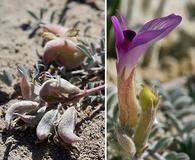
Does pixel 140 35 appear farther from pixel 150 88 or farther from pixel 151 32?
pixel 150 88

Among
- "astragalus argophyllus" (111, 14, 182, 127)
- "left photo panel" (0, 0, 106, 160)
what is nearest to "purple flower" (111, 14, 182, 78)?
"astragalus argophyllus" (111, 14, 182, 127)

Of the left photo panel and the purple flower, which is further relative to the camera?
the left photo panel

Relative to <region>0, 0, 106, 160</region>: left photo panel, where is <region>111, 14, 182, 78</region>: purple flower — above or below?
above

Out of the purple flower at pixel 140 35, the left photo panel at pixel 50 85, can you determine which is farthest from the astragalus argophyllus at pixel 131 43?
the left photo panel at pixel 50 85

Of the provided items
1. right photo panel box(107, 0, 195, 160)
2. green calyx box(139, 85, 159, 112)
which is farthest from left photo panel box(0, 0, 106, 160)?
green calyx box(139, 85, 159, 112)

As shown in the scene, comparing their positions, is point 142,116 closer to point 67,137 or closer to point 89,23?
point 67,137

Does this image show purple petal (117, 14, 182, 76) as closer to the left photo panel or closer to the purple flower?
the purple flower

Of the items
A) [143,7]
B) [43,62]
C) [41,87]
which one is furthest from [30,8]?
[143,7]

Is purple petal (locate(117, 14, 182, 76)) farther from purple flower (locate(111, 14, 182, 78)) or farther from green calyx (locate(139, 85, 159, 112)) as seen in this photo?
green calyx (locate(139, 85, 159, 112))
